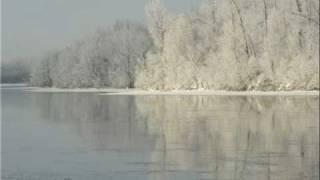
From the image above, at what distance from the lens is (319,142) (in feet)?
54.9

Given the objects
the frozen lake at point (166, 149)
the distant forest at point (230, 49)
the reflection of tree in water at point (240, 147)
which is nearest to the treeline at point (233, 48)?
the distant forest at point (230, 49)

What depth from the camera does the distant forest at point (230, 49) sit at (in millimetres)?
55969

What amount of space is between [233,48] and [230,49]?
345 mm

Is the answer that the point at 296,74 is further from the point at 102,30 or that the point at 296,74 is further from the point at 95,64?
the point at 102,30

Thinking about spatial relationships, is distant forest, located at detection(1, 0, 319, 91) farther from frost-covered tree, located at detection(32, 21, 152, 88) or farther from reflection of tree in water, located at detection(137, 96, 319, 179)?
reflection of tree in water, located at detection(137, 96, 319, 179)

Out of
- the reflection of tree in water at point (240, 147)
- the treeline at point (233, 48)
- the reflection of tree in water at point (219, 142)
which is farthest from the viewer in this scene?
the treeline at point (233, 48)

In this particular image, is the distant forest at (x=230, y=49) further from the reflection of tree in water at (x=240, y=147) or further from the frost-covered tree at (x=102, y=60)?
the reflection of tree in water at (x=240, y=147)

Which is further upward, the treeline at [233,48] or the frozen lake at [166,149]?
the treeline at [233,48]

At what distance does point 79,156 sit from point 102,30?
105 meters

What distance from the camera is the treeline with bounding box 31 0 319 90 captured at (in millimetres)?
55906

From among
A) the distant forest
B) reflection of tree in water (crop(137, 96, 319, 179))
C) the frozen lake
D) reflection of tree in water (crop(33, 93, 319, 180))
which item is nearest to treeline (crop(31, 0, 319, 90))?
the distant forest

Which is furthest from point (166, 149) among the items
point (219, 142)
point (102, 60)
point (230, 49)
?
point (102, 60)

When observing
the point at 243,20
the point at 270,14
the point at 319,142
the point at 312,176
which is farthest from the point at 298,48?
the point at 312,176

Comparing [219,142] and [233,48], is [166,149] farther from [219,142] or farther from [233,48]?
[233,48]
